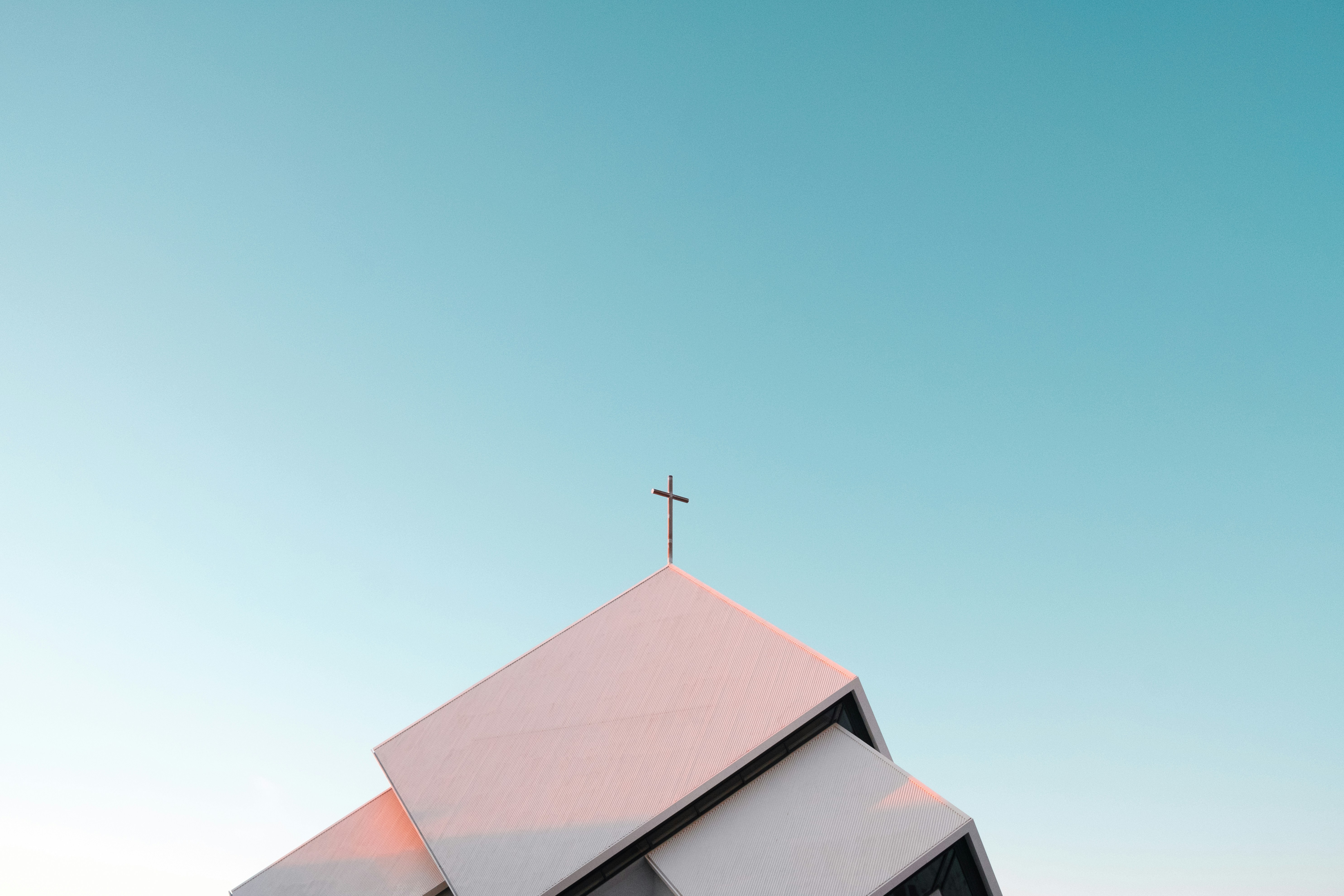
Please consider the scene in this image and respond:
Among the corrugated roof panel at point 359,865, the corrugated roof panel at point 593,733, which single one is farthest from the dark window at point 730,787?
the corrugated roof panel at point 359,865

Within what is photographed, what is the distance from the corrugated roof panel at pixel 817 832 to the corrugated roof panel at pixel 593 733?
782 millimetres

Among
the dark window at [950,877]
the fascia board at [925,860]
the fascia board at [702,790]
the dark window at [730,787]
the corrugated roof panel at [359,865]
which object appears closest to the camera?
the fascia board at [925,860]

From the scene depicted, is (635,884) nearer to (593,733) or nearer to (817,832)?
(593,733)

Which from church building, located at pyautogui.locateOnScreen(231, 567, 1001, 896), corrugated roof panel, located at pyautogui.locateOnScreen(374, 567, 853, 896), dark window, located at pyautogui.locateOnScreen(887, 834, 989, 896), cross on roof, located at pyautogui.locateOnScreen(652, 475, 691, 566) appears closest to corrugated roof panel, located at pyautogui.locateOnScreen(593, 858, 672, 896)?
church building, located at pyautogui.locateOnScreen(231, 567, 1001, 896)

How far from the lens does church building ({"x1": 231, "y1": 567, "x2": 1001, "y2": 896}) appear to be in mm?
13516

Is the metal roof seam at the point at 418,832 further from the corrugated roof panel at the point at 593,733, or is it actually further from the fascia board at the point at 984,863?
the fascia board at the point at 984,863

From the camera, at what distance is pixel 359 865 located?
16484 millimetres

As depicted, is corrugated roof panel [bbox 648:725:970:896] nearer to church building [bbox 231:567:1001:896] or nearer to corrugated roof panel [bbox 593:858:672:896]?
church building [bbox 231:567:1001:896]

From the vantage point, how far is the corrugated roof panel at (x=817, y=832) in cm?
1297

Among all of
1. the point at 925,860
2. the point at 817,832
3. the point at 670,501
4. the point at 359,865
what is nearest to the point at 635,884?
the point at 817,832

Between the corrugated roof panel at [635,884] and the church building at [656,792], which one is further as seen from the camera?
the corrugated roof panel at [635,884]

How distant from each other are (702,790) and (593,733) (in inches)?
104

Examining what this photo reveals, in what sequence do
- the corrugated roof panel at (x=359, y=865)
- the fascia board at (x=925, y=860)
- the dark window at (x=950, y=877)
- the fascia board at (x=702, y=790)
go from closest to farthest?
the fascia board at (x=925, y=860)
the dark window at (x=950, y=877)
the fascia board at (x=702, y=790)
the corrugated roof panel at (x=359, y=865)

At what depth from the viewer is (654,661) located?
59.0ft
